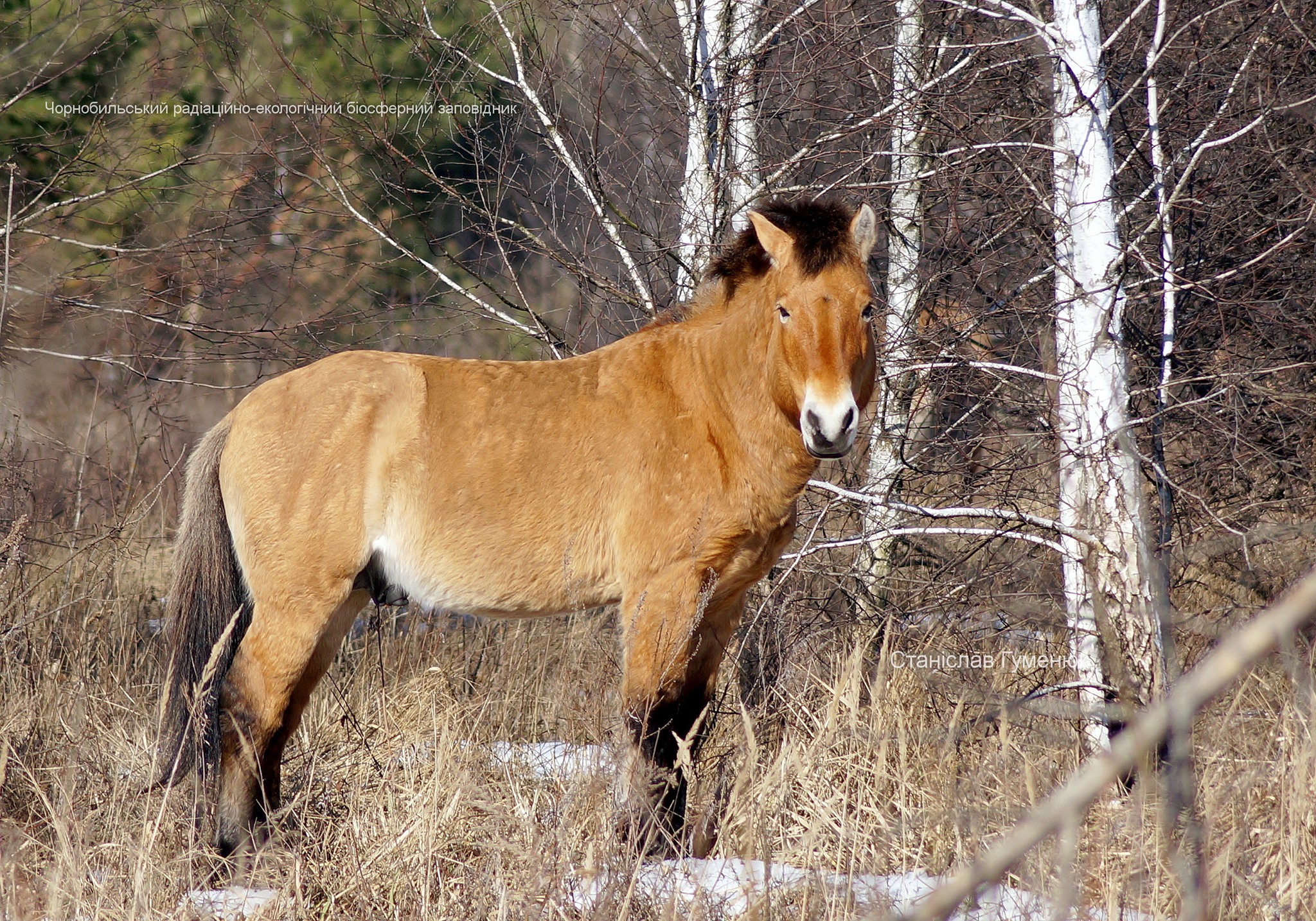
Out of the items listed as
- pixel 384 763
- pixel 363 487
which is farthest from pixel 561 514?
pixel 384 763

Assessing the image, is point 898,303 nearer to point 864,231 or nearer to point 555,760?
point 864,231

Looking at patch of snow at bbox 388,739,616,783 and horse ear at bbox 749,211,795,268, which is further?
horse ear at bbox 749,211,795,268

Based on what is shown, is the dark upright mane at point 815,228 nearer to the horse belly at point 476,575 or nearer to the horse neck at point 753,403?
the horse neck at point 753,403

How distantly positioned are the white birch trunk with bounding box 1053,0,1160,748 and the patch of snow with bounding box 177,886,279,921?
304 centimetres

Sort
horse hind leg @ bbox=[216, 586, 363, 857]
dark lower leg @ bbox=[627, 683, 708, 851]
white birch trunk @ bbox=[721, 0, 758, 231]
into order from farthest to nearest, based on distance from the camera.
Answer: white birch trunk @ bbox=[721, 0, 758, 231] → horse hind leg @ bbox=[216, 586, 363, 857] → dark lower leg @ bbox=[627, 683, 708, 851]

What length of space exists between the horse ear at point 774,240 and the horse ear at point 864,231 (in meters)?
0.26

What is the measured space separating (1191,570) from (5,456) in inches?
280

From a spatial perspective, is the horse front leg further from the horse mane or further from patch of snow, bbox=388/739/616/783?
the horse mane

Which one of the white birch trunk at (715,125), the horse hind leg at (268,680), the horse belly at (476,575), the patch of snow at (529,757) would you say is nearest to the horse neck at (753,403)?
the horse belly at (476,575)

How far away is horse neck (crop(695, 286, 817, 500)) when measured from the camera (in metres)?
4.12

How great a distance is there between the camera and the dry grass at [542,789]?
288 centimetres

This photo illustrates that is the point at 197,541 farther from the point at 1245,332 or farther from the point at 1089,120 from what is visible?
the point at 1245,332

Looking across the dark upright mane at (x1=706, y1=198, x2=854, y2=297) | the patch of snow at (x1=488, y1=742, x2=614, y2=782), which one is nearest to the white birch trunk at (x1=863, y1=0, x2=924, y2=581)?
the dark upright mane at (x1=706, y1=198, x2=854, y2=297)

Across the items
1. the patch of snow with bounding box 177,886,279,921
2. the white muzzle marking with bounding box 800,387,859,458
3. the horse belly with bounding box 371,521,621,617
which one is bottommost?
the patch of snow with bounding box 177,886,279,921
